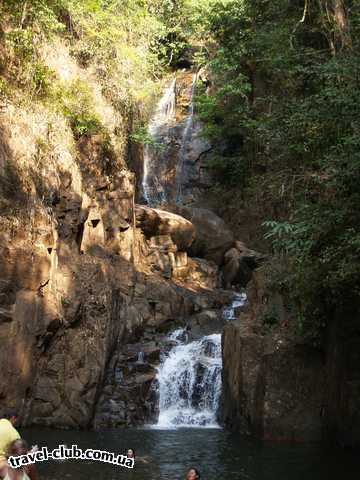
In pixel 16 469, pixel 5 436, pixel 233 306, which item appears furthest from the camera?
pixel 233 306

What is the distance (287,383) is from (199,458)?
419 centimetres

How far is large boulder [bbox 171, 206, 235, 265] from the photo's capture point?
30906mm

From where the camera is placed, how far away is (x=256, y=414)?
17.5 m

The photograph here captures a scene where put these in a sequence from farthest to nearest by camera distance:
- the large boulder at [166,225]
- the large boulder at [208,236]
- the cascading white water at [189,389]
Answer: the large boulder at [208,236] → the large boulder at [166,225] → the cascading white water at [189,389]

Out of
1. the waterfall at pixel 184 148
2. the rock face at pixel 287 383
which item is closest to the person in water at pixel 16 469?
the rock face at pixel 287 383

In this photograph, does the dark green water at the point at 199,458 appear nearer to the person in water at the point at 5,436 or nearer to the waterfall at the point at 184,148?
the person in water at the point at 5,436

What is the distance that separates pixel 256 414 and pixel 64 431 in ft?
19.8

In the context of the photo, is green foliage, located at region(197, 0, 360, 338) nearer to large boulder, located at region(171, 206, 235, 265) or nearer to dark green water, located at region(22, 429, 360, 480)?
dark green water, located at region(22, 429, 360, 480)

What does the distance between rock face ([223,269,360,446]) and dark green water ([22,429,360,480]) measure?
0.73 meters

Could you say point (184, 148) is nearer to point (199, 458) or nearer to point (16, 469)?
point (199, 458)

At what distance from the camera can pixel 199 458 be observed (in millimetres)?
14461

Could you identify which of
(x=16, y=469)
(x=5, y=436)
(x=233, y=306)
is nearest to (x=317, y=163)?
(x=5, y=436)

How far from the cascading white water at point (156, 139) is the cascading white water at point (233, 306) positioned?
9.49 metres

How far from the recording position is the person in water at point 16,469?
22.2ft
